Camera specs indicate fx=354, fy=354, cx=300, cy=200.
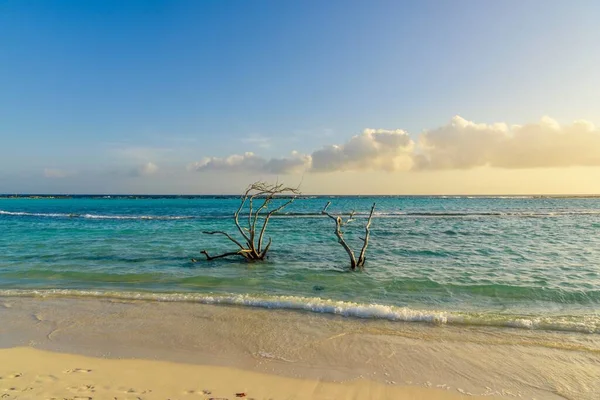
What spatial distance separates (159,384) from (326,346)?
118 inches

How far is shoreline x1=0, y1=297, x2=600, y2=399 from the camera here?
557 centimetres

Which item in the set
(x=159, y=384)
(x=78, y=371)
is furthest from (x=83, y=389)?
(x=159, y=384)

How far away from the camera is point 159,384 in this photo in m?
5.30

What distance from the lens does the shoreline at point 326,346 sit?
557cm

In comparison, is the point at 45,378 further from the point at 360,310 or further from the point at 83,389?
the point at 360,310

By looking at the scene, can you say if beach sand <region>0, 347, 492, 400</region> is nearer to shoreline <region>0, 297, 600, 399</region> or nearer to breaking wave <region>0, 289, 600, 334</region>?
shoreline <region>0, 297, 600, 399</region>

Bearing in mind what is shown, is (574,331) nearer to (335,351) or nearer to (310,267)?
(335,351)

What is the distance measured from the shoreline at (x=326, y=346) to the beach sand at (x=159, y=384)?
0.19 metres

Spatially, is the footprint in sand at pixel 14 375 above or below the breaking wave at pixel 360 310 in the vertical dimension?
above

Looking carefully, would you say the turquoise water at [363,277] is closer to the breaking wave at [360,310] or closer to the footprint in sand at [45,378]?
the breaking wave at [360,310]

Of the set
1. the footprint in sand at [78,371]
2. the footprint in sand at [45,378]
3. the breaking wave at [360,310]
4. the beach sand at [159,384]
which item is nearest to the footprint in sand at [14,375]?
the beach sand at [159,384]

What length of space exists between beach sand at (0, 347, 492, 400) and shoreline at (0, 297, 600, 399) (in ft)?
0.62

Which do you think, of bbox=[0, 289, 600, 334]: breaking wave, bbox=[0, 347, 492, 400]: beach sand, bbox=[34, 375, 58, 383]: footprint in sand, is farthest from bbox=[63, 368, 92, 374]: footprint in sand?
bbox=[0, 289, 600, 334]: breaking wave

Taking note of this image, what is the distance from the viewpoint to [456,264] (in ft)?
47.0
